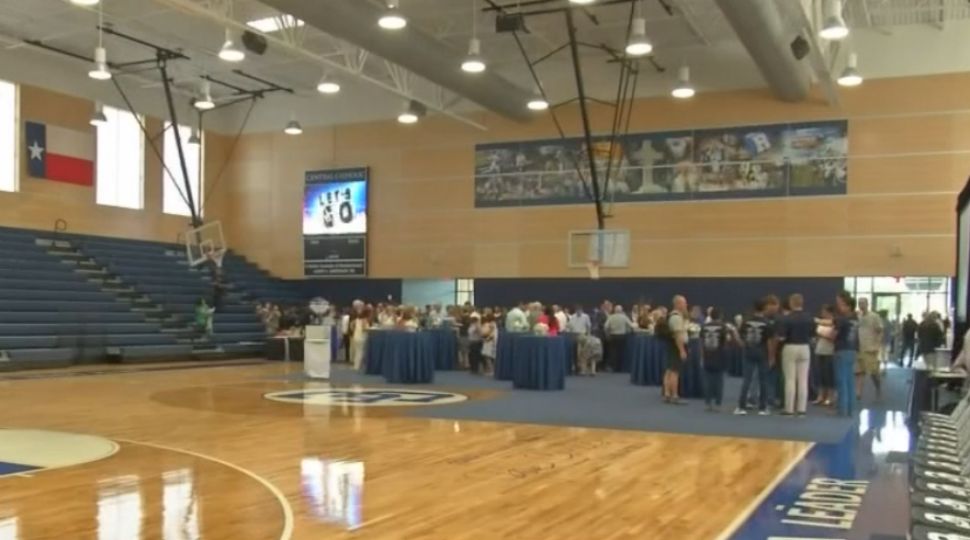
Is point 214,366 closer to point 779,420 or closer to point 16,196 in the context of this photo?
point 16,196

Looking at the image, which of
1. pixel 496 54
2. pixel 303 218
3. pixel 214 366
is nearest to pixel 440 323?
pixel 214 366

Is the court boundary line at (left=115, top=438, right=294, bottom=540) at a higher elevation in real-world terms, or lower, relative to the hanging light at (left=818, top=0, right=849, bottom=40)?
lower

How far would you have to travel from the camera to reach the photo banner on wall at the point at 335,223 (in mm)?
23328

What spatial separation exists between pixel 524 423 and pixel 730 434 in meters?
2.14

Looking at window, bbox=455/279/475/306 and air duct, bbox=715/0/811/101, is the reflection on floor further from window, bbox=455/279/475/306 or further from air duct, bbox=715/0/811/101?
window, bbox=455/279/475/306

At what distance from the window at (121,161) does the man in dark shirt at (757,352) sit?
55.1ft

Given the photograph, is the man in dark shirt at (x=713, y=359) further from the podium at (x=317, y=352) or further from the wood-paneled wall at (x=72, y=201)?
the wood-paneled wall at (x=72, y=201)

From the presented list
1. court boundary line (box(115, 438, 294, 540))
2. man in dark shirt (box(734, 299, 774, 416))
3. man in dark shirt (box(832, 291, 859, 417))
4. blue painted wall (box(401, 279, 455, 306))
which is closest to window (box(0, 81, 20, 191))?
blue painted wall (box(401, 279, 455, 306))

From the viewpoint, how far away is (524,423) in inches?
383

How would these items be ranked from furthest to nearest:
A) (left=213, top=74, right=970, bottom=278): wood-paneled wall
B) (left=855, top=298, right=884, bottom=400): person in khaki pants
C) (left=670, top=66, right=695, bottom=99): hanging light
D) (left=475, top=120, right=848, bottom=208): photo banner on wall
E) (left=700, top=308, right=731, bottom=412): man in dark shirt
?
(left=475, top=120, right=848, bottom=208): photo banner on wall
(left=213, top=74, right=970, bottom=278): wood-paneled wall
(left=670, top=66, right=695, bottom=99): hanging light
(left=855, top=298, right=884, bottom=400): person in khaki pants
(left=700, top=308, right=731, bottom=412): man in dark shirt

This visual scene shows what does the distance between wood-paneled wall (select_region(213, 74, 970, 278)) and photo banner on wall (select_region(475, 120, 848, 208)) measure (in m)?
0.23

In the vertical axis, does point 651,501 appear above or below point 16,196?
below

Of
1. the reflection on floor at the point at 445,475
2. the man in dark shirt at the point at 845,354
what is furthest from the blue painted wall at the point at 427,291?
the man in dark shirt at the point at 845,354

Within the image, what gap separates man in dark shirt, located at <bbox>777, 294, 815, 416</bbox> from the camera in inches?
399
